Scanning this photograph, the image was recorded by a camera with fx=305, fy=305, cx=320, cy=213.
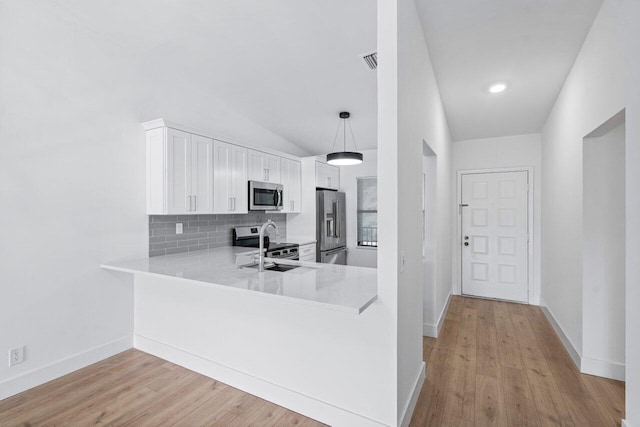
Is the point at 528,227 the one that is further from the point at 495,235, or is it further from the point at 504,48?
the point at 504,48

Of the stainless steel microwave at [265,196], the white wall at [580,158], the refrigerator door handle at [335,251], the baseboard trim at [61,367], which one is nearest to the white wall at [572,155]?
the white wall at [580,158]

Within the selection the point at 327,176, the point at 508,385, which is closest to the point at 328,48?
the point at 327,176

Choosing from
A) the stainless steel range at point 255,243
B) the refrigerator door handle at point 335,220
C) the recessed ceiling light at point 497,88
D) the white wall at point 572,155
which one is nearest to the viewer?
the white wall at point 572,155

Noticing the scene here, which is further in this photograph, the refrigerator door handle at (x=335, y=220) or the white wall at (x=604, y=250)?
the refrigerator door handle at (x=335, y=220)

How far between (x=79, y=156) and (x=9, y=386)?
183 cm

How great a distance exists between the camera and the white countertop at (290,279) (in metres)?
1.61

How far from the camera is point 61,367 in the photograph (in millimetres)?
2537

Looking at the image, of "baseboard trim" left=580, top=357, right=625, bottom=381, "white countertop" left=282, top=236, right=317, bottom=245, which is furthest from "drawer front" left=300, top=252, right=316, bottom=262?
"baseboard trim" left=580, top=357, right=625, bottom=381

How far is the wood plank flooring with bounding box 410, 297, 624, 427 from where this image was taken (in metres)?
2.01

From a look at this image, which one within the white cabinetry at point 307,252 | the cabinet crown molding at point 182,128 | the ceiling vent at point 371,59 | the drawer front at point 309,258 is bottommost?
the drawer front at point 309,258

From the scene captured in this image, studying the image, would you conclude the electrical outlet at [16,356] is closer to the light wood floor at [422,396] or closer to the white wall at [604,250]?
the light wood floor at [422,396]

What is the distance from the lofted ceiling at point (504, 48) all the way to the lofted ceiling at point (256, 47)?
0.59 meters

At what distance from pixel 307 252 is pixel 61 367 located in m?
2.97

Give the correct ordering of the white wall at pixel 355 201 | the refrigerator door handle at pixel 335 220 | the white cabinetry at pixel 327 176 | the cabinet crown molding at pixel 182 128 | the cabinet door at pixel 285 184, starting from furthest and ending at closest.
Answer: the white wall at pixel 355 201
the refrigerator door handle at pixel 335 220
the white cabinetry at pixel 327 176
the cabinet door at pixel 285 184
the cabinet crown molding at pixel 182 128
